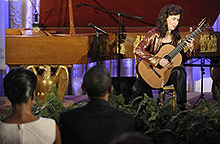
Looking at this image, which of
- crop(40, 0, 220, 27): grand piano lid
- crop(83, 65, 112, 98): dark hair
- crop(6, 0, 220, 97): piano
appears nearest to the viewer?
crop(83, 65, 112, 98): dark hair

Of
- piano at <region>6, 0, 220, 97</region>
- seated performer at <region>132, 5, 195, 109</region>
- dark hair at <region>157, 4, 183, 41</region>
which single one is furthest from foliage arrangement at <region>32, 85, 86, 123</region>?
dark hair at <region>157, 4, 183, 41</region>

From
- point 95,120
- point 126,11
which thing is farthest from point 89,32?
point 95,120

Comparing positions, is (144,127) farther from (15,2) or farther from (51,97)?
(15,2)

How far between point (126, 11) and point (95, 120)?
3.26 m

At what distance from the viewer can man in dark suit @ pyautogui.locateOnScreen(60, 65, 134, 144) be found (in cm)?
152

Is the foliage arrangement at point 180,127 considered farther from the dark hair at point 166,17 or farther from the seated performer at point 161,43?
the dark hair at point 166,17

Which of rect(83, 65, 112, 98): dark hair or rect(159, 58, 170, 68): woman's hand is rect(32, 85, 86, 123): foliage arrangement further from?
rect(159, 58, 170, 68): woman's hand

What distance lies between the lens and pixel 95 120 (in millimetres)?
1532

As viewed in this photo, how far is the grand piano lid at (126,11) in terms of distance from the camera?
4.47 metres

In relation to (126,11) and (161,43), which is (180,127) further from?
(126,11)

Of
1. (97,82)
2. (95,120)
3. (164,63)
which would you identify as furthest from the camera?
(164,63)

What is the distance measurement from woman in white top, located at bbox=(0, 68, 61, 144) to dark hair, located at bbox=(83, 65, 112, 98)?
0.26m

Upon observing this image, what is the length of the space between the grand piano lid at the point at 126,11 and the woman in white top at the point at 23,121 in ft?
9.37

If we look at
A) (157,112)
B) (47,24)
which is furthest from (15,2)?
(157,112)
